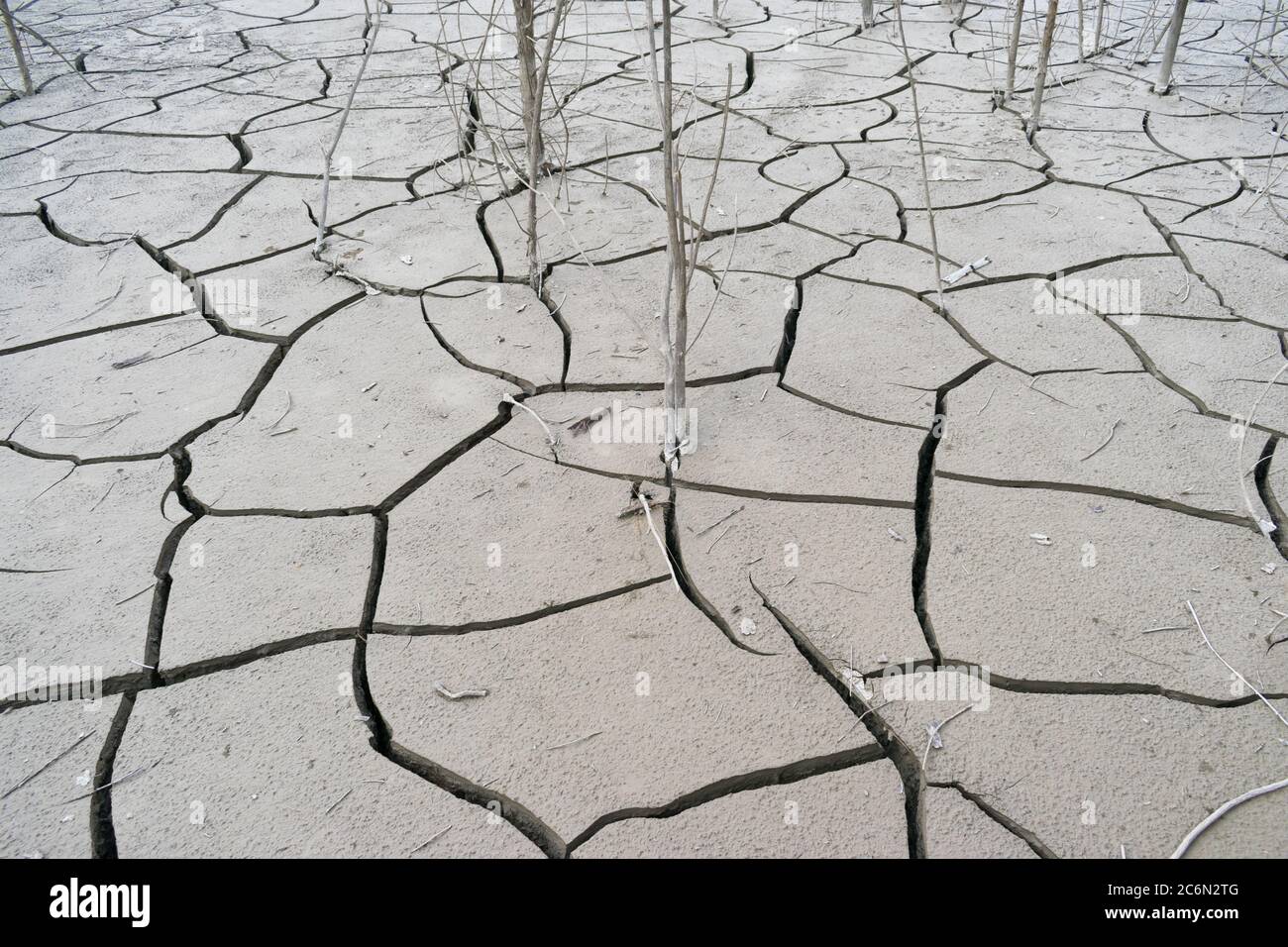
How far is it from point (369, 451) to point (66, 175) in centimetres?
196

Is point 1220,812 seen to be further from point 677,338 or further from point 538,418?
point 538,418

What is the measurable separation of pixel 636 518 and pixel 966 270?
1199 millimetres

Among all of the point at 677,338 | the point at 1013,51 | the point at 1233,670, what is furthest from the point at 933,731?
the point at 1013,51

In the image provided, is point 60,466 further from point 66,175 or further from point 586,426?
point 66,175

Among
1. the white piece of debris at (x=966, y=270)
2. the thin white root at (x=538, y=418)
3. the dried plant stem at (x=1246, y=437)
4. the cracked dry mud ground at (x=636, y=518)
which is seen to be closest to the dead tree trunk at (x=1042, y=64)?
the cracked dry mud ground at (x=636, y=518)

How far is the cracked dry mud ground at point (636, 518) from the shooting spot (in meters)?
1.14

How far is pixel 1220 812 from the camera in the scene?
1079 millimetres

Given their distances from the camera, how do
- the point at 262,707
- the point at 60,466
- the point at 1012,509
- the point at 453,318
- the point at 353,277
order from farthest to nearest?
the point at 353,277, the point at 453,318, the point at 60,466, the point at 1012,509, the point at 262,707

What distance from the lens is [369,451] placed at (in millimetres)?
1714

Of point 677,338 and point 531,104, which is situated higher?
point 531,104

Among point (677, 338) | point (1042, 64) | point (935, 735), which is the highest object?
point (1042, 64)

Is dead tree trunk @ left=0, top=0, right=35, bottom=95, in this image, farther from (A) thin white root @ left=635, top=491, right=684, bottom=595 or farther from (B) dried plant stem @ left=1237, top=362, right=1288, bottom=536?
(B) dried plant stem @ left=1237, top=362, right=1288, bottom=536

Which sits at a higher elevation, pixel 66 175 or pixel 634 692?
pixel 66 175

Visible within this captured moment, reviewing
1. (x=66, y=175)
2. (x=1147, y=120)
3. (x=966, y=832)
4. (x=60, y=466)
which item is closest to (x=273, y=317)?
(x=60, y=466)
